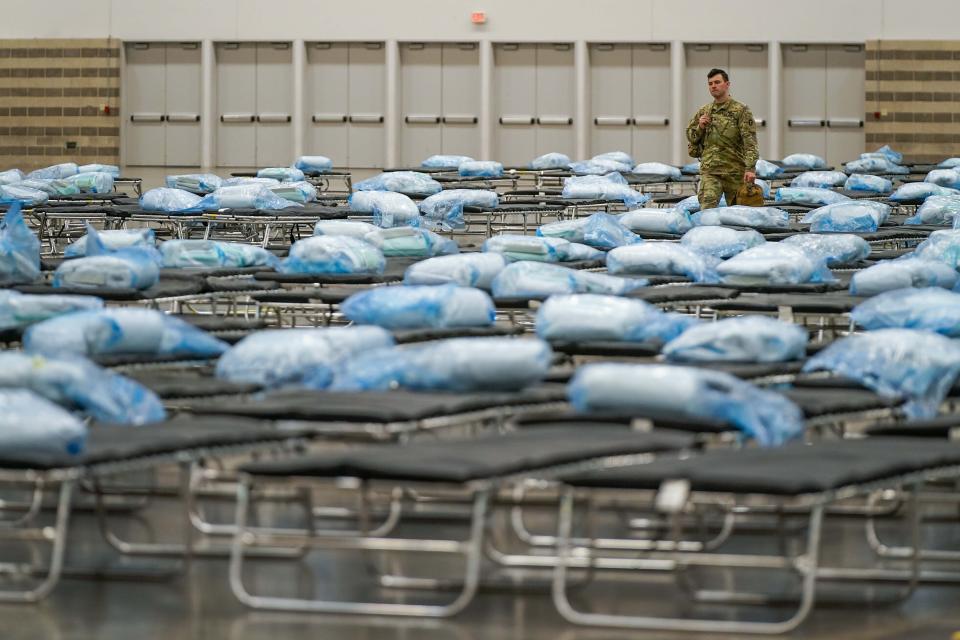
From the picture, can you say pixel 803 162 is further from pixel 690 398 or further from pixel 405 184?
pixel 690 398

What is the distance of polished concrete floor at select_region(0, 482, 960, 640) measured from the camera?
4.37 metres

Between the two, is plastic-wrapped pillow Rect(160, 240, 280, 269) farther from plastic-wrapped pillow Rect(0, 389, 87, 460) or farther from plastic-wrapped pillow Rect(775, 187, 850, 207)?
plastic-wrapped pillow Rect(775, 187, 850, 207)

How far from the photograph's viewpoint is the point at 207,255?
35.2 ft

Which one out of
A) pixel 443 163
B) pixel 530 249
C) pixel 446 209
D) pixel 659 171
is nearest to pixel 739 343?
pixel 530 249

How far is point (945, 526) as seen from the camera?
5.88 m

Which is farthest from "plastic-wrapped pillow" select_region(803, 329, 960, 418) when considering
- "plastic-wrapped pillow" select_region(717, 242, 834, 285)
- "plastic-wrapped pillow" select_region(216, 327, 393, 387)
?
"plastic-wrapped pillow" select_region(717, 242, 834, 285)

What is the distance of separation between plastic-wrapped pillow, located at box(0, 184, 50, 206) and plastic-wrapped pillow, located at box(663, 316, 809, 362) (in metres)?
10.5

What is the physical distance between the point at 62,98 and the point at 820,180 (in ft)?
42.9

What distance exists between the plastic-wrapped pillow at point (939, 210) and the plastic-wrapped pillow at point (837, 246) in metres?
3.40

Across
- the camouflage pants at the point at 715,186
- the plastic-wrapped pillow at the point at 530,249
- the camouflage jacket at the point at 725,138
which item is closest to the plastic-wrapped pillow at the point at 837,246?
the plastic-wrapped pillow at the point at 530,249

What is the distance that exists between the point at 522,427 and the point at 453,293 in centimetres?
208

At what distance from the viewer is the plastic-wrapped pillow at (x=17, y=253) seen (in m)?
9.14

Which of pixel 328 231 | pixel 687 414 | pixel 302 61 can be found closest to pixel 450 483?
pixel 687 414

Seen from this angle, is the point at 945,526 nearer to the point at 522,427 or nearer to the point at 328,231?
the point at 522,427
